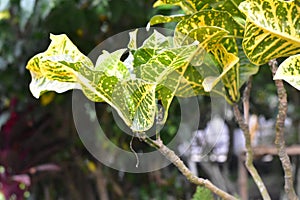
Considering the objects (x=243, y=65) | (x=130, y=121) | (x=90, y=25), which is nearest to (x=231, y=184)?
(x=90, y=25)

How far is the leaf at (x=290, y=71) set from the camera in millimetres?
351

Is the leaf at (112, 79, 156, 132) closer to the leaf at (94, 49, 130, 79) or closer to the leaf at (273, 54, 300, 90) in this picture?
the leaf at (94, 49, 130, 79)

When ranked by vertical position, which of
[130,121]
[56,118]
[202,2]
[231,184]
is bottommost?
[231,184]

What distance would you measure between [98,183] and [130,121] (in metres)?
1.29

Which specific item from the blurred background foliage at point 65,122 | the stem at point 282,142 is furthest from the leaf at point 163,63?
the blurred background foliage at point 65,122

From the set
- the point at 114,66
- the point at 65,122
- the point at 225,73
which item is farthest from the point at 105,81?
the point at 65,122

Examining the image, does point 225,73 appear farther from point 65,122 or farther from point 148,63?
point 65,122

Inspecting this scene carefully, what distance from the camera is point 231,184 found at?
1.85m

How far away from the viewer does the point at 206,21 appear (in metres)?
0.43

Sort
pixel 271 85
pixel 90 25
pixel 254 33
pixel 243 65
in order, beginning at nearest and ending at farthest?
1. pixel 254 33
2. pixel 243 65
3. pixel 90 25
4. pixel 271 85

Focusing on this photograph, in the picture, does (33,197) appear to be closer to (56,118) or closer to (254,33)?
(56,118)

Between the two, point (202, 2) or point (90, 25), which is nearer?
point (202, 2)

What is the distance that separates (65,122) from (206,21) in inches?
51.6

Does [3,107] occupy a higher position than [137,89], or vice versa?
[137,89]
